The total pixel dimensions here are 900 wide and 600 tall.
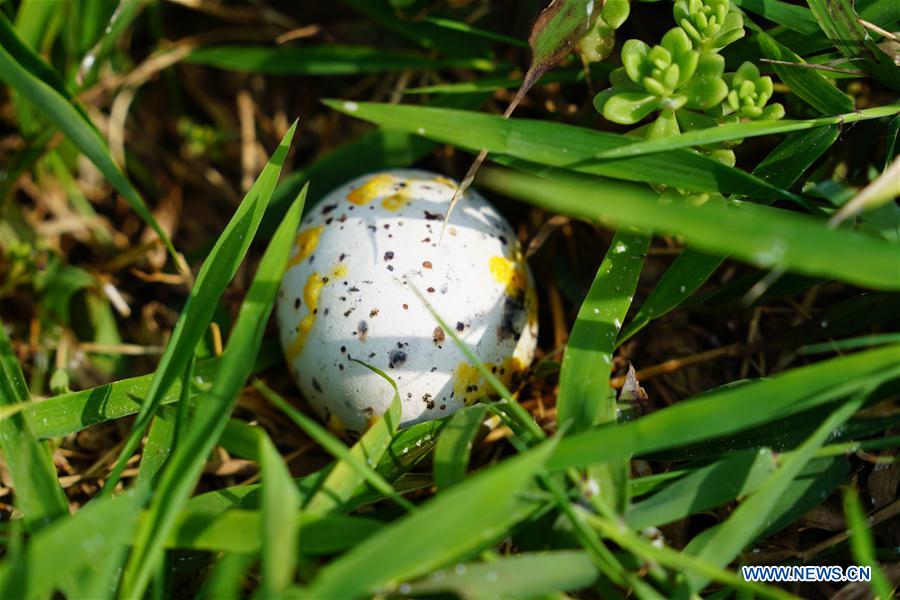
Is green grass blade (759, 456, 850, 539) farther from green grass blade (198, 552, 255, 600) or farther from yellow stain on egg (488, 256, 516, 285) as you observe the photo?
green grass blade (198, 552, 255, 600)

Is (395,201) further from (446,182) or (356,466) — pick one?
(356,466)

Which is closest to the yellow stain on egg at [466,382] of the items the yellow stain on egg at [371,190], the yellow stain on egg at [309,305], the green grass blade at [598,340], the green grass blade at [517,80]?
the green grass blade at [598,340]

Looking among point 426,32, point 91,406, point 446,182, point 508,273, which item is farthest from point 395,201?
point 91,406

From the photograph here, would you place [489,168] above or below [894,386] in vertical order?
above

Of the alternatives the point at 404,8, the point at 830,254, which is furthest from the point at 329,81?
the point at 830,254

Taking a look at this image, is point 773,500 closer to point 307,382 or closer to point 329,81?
point 307,382

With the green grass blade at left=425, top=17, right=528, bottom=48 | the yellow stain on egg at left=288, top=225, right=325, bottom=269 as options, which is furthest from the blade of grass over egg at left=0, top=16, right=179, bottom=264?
the green grass blade at left=425, top=17, right=528, bottom=48
